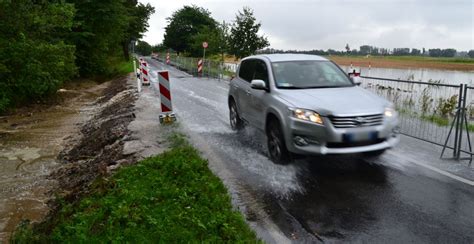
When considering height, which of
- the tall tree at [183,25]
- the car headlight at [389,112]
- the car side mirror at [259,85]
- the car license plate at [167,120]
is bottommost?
the car license plate at [167,120]

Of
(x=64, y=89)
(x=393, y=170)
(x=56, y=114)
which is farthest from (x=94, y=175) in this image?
(x=64, y=89)

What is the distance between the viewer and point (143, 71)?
2077 cm

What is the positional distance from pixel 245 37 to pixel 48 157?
17666mm

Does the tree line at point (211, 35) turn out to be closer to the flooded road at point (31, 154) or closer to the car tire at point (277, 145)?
the flooded road at point (31, 154)

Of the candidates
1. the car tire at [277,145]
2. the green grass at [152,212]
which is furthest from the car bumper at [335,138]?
the green grass at [152,212]

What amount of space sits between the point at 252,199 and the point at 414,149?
4.38 metres

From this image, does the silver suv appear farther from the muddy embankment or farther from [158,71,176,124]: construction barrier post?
[158,71,176,124]: construction barrier post

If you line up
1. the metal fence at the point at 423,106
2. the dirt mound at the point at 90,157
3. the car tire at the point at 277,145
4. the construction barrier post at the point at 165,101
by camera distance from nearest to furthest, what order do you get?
the car tire at the point at 277,145 < the dirt mound at the point at 90,157 < the metal fence at the point at 423,106 < the construction barrier post at the point at 165,101

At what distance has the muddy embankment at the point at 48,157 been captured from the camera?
6707mm

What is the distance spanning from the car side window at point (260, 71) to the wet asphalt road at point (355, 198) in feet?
4.51

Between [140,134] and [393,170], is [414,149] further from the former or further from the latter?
[140,134]

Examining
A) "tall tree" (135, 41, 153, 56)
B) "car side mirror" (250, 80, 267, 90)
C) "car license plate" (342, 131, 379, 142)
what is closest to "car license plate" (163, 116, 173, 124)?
"car side mirror" (250, 80, 267, 90)

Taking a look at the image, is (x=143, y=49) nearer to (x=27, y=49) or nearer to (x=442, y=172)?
(x=27, y=49)

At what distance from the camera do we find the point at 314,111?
5.97 m
